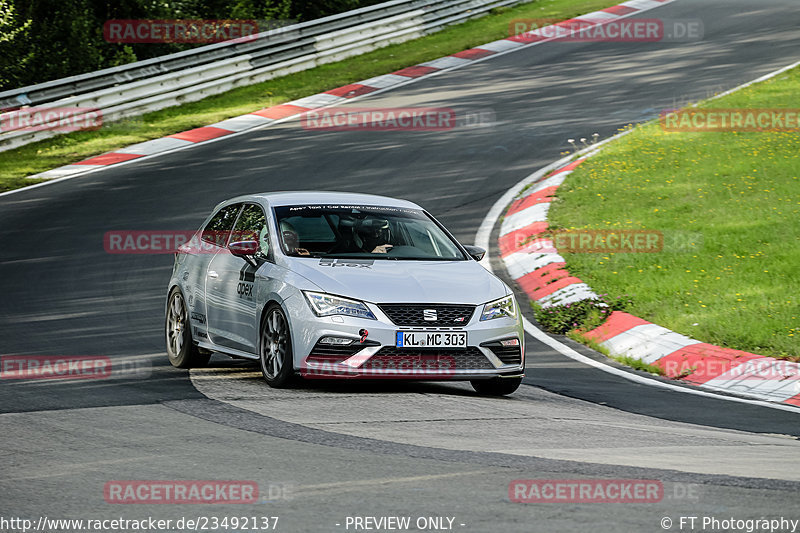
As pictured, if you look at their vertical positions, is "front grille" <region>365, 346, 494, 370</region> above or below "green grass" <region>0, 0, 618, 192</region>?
below

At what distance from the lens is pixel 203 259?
1025 cm

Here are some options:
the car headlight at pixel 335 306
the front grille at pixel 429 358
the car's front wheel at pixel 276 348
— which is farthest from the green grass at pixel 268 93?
the front grille at pixel 429 358

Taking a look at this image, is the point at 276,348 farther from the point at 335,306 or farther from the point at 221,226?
the point at 221,226

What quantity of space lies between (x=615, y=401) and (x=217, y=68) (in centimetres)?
1966

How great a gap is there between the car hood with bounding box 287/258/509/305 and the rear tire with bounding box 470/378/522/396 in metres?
0.68

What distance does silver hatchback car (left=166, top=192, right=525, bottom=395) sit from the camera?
840 centimetres

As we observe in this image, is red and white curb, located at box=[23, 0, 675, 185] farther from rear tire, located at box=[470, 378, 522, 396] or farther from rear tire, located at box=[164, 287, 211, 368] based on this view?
rear tire, located at box=[470, 378, 522, 396]

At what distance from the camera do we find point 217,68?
2686cm

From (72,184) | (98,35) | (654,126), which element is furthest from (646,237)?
(98,35)

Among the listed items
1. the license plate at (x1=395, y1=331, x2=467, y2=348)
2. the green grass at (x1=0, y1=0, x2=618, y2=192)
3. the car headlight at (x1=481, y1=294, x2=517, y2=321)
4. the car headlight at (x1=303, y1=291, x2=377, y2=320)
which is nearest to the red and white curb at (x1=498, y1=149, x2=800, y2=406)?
the car headlight at (x1=481, y1=294, x2=517, y2=321)

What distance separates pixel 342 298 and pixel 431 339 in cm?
74

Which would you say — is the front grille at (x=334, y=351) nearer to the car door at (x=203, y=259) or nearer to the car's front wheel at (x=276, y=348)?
the car's front wheel at (x=276, y=348)

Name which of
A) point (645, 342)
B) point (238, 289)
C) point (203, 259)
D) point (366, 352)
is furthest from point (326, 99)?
point (366, 352)

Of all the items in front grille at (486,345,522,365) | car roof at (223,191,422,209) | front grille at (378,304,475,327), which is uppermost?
car roof at (223,191,422,209)
